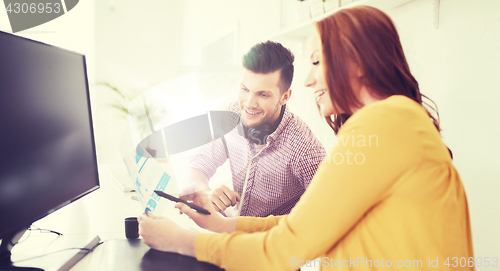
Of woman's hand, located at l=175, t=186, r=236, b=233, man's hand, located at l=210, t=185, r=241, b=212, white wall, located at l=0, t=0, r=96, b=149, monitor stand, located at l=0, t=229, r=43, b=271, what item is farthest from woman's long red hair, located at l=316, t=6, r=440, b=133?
white wall, located at l=0, t=0, r=96, b=149

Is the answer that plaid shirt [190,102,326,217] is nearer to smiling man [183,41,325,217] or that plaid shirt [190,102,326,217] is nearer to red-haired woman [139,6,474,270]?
smiling man [183,41,325,217]

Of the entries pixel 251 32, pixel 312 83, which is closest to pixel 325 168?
pixel 312 83

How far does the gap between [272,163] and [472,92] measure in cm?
76

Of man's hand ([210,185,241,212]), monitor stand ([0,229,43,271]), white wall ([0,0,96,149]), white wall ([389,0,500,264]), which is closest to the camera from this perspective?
monitor stand ([0,229,43,271])

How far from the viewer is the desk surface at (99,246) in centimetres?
58

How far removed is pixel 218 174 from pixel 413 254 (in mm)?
870

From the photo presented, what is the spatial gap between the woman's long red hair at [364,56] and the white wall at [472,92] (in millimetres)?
498

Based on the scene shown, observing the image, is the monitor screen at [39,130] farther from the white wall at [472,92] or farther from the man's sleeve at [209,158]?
the white wall at [472,92]

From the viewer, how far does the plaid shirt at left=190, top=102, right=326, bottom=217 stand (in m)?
1.19

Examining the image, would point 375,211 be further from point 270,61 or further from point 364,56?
point 270,61

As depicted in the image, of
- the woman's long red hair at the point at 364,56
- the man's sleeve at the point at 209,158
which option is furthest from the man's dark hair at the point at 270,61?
the woman's long red hair at the point at 364,56

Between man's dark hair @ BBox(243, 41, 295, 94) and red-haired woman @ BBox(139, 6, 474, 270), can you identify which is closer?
red-haired woman @ BBox(139, 6, 474, 270)

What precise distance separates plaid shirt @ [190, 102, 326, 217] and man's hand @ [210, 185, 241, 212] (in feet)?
0.47

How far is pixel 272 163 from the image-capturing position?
48.8 inches
